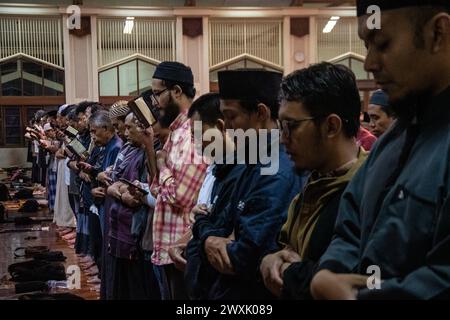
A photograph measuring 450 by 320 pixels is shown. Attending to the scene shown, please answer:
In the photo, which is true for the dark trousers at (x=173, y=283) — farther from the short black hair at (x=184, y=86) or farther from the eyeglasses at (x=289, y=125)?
the eyeglasses at (x=289, y=125)

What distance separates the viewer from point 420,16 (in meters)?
1.24

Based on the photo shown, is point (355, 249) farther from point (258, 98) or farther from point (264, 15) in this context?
point (264, 15)

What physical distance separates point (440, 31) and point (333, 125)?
61 cm

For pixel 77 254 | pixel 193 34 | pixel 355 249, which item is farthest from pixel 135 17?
pixel 355 249

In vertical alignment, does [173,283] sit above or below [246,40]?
below

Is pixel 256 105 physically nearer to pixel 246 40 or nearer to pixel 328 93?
pixel 328 93

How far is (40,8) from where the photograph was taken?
13664 mm

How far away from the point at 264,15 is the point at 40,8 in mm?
5187

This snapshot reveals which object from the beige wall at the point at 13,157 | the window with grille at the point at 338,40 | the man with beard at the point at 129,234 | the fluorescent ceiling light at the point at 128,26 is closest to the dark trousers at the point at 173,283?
the man with beard at the point at 129,234

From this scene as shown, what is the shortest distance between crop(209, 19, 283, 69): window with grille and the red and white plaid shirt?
1167cm

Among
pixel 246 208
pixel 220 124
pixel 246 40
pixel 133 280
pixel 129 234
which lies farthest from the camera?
pixel 246 40

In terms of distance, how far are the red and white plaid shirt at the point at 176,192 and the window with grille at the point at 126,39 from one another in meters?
11.5

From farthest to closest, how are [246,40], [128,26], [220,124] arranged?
[246,40] → [128,26] → [220,124]

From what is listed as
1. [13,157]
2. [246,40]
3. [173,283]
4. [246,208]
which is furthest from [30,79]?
[246,208]
